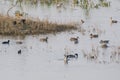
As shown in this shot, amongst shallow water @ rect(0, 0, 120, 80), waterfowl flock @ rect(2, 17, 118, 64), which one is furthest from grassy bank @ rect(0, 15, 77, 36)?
shallow water @ rect(0, 0, 120, 80)

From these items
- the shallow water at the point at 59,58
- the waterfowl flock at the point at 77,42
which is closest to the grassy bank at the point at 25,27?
the waterfowl flock at the point at 77,42

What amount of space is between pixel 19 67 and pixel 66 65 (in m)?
1.07

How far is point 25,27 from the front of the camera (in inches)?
697

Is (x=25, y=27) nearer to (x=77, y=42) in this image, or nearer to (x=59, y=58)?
(x=77, y=42)

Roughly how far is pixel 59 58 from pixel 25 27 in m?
3.60

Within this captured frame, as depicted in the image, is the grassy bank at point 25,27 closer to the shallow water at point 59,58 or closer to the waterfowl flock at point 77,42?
the waterfowl flock at point 77,42

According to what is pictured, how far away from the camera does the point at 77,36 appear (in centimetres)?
1752

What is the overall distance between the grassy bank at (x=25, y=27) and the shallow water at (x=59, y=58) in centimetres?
35

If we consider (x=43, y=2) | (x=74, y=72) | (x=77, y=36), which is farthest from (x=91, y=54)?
(x=43, y=2)

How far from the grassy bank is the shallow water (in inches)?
13.8

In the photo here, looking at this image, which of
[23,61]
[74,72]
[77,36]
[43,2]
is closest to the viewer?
[74,72]

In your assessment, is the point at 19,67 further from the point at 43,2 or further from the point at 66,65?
the point at 43,2

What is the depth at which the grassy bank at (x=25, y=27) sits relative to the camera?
1733 cm

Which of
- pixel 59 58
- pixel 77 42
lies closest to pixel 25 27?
pixel 77 42
